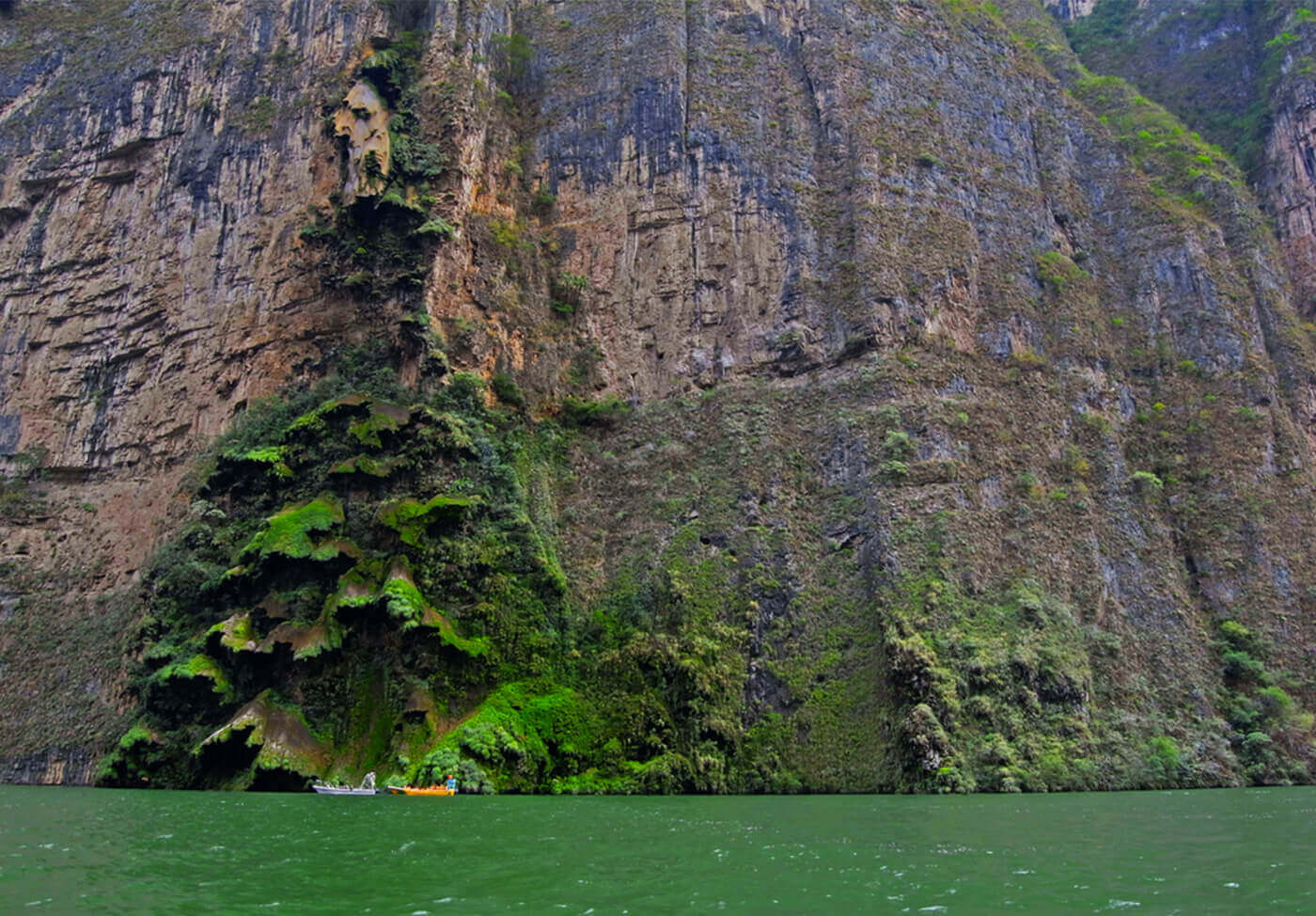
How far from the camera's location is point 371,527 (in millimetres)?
40000

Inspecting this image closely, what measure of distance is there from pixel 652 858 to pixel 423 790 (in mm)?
16308

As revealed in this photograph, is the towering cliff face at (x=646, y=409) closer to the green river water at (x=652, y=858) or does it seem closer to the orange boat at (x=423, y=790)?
the orange boat at (x=423, y=790)

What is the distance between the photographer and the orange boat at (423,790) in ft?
106

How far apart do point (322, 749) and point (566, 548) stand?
12.6 m

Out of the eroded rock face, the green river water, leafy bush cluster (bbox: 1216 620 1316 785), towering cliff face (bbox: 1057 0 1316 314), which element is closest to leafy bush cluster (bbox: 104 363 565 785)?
the eroded rock face

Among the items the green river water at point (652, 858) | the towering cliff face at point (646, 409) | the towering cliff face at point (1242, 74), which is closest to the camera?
the green river water at point (652, 858)

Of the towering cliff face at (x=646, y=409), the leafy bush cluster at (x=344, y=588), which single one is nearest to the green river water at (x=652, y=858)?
the leafy bush cluster at (x=344, y=588)

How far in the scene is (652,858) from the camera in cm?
1816

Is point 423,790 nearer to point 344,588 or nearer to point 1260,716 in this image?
point 344,588

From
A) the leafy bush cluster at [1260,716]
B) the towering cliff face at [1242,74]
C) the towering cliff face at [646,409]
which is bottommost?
the leafy bush cluster at [1260,716]

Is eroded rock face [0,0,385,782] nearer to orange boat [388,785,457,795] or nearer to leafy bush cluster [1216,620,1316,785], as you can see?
orange boat [388,785,457,795]

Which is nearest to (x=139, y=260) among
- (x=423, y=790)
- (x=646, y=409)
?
(x=646, y=409)

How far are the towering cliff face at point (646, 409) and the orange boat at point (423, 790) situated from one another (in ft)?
2.83

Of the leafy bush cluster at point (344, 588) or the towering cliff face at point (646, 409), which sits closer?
the leafy bush cluster at point (344, 588)
